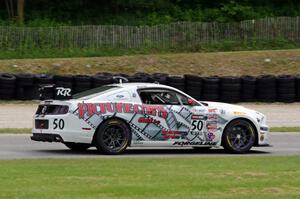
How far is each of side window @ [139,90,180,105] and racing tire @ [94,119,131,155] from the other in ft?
2.81

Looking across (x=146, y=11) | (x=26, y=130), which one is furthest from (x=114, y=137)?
(x=146, y=11)

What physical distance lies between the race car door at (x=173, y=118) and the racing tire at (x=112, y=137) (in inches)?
21.6

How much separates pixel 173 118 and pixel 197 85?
13.4 meters

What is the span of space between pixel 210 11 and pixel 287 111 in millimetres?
17900

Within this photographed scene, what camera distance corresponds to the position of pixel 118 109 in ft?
55.0

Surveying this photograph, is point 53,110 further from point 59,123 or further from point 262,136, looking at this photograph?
point 262,136

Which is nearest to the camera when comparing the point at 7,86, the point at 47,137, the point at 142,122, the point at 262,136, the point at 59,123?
the point at 59,123

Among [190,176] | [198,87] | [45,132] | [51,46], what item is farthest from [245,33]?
[190,176]

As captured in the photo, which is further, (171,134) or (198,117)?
(198,117)

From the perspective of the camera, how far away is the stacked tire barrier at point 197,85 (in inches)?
1176

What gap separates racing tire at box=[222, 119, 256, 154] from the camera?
1766 centimetres

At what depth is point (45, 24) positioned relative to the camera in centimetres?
4375

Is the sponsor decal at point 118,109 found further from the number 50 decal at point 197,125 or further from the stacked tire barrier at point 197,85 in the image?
the stacked tire barrier at point 197,85

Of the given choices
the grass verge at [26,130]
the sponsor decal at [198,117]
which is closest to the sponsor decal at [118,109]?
the sponsor decal at [198,117]
